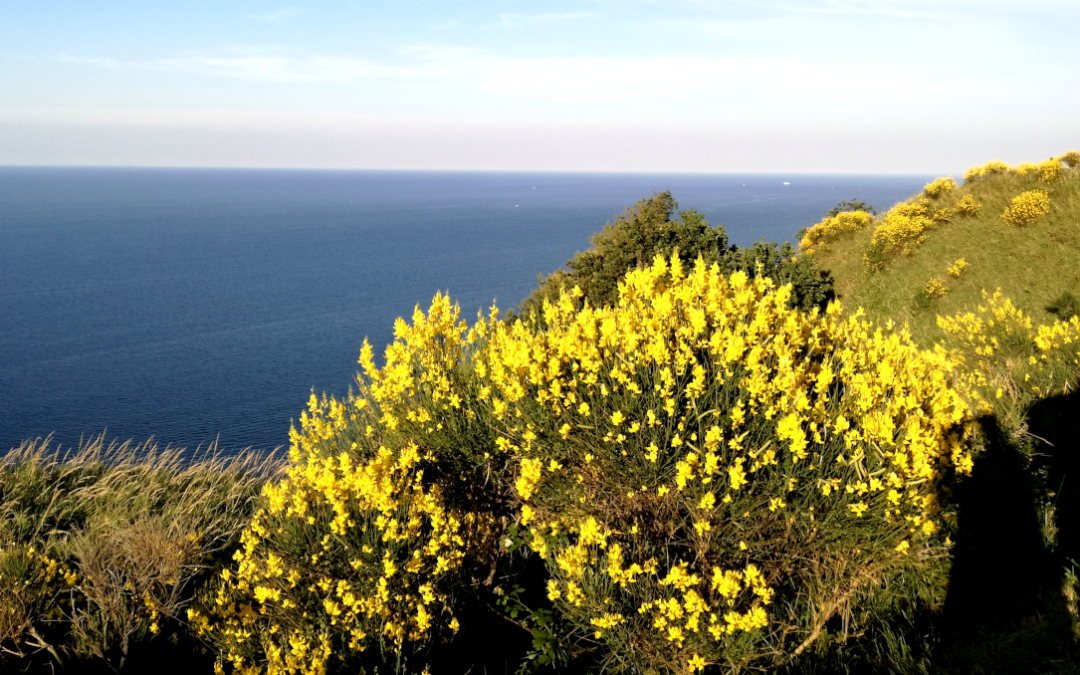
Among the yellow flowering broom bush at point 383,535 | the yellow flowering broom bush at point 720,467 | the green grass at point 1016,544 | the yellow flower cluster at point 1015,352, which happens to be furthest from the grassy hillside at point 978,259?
the yellow flowering broom bush at point 383,535

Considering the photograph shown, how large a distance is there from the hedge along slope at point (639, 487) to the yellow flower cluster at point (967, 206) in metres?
16.9

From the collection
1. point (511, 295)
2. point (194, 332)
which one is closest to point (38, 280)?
point (194, 332)

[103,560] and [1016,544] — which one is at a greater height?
[1016,544]

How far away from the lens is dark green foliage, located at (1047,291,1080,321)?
14000 mm

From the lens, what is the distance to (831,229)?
2344 centimetres

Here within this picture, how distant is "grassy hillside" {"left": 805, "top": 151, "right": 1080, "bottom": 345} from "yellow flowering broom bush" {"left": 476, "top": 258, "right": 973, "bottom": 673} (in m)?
11.7

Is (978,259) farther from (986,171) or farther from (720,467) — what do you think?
(720,467)

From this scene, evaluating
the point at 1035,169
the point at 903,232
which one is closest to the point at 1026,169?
the point at 1035,169

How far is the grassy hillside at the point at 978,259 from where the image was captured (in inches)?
625

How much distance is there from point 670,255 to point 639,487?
14077 mm

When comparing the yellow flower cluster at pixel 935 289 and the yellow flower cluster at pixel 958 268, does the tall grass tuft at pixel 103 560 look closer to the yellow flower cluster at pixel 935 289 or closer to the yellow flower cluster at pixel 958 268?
the yellow flower cluster at pixel 935 289

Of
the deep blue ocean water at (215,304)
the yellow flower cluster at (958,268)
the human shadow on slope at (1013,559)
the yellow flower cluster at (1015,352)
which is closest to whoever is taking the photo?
the human shadow on slope at (1013,559)

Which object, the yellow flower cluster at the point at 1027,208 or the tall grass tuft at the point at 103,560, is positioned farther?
the yellow flower cluster at the point at 1027,208

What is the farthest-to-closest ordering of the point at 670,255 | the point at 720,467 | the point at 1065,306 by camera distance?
the point at 670,255 < the point at 1065,306 < the point at 720,467
